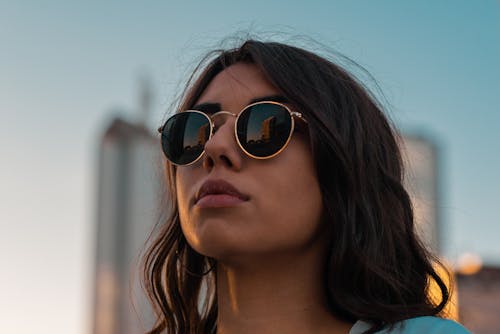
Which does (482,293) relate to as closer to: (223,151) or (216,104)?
(216,104)

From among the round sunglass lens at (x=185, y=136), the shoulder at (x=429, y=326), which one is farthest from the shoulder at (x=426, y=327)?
the round sunglass lens at (x=185, y=136)

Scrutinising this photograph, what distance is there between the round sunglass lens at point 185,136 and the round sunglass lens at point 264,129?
149mm

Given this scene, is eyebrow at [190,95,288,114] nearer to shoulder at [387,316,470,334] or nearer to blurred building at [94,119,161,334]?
shoulder at [387,316,470,334]

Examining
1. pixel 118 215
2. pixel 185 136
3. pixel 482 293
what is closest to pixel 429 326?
pixel 185 136

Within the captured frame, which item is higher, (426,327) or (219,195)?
(219,195)

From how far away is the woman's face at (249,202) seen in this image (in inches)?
108

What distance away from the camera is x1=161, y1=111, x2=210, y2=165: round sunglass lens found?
2.95 m

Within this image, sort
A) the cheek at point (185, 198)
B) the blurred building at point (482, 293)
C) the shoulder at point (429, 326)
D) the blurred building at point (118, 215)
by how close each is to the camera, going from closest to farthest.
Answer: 1. the shoulder at point (429, 326)
2. the cheek at point (185, 198)
3. the blurred building at point (482, 293)
4. the blurred building at point (118, 215)

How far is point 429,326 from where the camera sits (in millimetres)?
2682

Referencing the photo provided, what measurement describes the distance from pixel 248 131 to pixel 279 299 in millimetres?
491

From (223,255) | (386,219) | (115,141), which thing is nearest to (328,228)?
(386,219)

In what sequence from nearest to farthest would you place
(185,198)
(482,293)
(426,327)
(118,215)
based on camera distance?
(426,327), (185,198), (482,293), (118,215)

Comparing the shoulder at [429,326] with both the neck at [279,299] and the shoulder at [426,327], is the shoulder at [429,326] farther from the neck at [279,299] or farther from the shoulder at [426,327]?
the neck at [279,299]

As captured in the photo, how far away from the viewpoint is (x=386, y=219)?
2.97 meters
